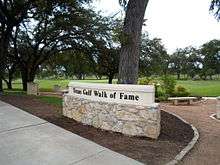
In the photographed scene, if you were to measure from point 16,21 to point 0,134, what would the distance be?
14.4 metres

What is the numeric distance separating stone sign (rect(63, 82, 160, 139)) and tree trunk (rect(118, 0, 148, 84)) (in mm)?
1734

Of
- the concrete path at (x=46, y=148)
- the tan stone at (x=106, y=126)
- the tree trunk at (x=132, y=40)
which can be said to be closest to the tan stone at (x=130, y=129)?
the tan stone at (x=106, y=126)

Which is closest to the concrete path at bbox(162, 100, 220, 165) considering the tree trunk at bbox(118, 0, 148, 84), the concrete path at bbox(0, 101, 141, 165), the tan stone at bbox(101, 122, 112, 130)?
the concrete path at bbox(0, 101, 141, 165)

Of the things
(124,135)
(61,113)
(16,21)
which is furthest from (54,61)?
(124,135)

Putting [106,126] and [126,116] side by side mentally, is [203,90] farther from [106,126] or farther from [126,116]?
[126,116]

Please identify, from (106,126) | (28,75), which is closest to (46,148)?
(106,126)

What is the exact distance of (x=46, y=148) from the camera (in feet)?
26.6

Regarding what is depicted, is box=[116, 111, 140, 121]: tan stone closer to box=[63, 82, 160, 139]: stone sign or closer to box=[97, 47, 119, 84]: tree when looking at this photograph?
box=[63, 82, 160, 139]: stone sign

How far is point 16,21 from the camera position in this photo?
74.2 ft

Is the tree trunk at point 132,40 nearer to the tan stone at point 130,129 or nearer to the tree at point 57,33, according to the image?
the tan stone at point 130,129

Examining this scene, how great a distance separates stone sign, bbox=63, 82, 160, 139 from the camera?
970 centimetres

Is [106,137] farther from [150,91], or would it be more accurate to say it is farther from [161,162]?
[161,162]

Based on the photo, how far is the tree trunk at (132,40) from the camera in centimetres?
1279

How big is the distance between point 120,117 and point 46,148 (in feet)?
8.54
